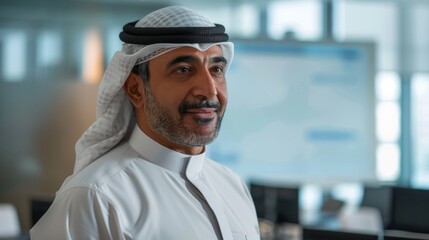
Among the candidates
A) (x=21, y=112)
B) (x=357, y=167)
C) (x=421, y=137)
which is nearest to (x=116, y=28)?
(x=21, y=112)

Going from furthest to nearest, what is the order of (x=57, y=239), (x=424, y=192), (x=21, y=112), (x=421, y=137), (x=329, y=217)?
1. (x=421, y=137)
2. (x=21, y=112)
3. (x=329, y=217)
4. (x=424, y=192)
5. (x=57, y=239)

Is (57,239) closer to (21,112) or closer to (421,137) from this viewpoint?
(21,112)

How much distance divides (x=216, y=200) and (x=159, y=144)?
194 millimetres

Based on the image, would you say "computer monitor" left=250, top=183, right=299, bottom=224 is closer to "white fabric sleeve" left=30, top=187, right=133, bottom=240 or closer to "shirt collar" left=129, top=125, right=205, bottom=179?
"shirt collar" left=129, top=125, right=205, bottom=179

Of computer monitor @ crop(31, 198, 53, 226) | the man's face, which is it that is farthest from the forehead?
computer monitor @ crop(31, 198, 53, 226)

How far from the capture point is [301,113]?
8.48 m

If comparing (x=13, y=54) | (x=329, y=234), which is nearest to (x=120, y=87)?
(x=329, y=234)

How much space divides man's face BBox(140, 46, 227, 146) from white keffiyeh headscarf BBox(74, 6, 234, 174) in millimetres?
28

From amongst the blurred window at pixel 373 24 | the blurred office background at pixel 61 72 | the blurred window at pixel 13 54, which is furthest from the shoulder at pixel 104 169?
the blurred window at pixel 373 24

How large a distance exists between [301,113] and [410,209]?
10.1 ft

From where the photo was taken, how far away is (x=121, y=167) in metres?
1.79

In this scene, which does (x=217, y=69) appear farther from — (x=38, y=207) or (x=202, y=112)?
(x=38, y=207)

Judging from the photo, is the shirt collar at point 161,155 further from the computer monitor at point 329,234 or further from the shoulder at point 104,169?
the computer monitor at point 329,234

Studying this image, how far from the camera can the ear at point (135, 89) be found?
1869 millimetres
